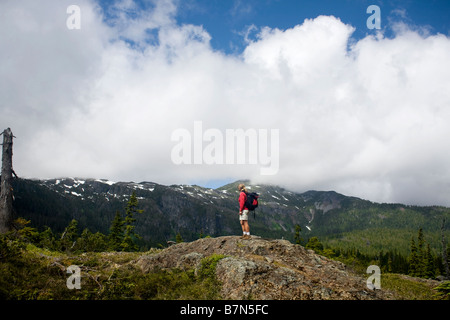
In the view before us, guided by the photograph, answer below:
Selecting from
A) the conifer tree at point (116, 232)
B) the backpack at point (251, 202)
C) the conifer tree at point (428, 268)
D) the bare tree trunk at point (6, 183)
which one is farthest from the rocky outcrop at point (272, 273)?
the conifer tree at point (428, 268)

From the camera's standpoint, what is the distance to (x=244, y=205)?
1391cm

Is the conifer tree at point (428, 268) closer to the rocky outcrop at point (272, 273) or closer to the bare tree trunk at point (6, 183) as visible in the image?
the rocky outcrop at point (272, 273)

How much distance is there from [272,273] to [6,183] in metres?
17.4

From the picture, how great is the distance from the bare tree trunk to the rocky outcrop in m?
10.1

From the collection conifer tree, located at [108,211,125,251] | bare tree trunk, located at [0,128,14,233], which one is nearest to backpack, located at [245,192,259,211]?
bare tree trunk, located at [0,128,14,233]

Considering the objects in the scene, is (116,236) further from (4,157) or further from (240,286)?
(240,286)

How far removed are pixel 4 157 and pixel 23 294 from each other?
40.5 feet

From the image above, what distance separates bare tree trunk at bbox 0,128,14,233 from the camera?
15.7 metres

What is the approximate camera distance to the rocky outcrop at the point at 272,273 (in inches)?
332

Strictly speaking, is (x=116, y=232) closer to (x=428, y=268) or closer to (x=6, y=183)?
(x=6, y=183)
